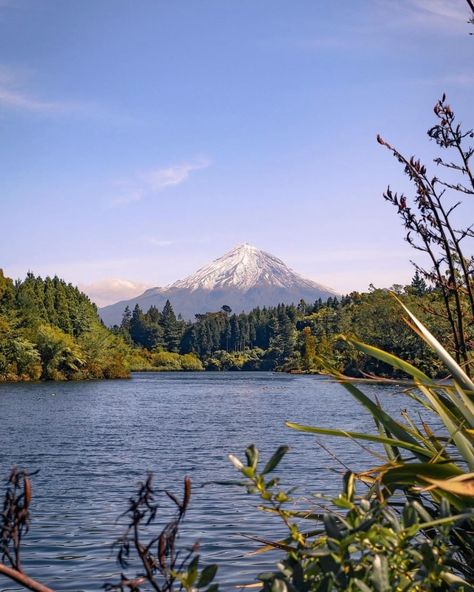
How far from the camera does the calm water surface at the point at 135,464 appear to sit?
10.5 meters

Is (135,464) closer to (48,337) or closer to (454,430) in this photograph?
(454,430)

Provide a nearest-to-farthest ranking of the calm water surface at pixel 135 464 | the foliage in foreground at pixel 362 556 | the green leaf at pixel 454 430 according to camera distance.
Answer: the foliage in foreground at pixel 362 556 → the green leaf at pixel 454 430 → the calm water surface at pixel 135 464

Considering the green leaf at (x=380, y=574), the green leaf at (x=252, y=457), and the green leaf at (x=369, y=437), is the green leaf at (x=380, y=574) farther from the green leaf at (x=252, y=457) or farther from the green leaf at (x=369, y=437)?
the green leaf at (x=369, y=437)

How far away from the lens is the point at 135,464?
19734 mm

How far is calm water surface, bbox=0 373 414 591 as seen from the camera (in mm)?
10461

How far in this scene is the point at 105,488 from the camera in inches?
627

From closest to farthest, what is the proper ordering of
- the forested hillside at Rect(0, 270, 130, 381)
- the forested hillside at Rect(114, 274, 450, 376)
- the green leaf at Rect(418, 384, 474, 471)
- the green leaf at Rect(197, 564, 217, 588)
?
the green leaf at Rect(197, 564, 217, 588)
the green leaf at Rect(418, 384, 474, 471)
the forested hillside at Rect(0, 270, 130, 381)
the forested hillside at Rect(114, 274, 450, 376)

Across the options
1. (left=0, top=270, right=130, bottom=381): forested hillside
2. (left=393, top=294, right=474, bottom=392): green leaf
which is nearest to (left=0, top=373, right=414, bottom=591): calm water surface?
(left=393, top=294, right=474, bottom=392): green leaf

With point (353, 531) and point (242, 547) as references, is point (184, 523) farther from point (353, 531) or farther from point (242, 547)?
point (353, 531)

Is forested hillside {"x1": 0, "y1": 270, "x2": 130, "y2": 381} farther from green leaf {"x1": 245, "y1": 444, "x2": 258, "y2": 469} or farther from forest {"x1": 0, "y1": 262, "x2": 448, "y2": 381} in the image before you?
green leaf {"x1": 245, "y1": 444, "x2": 258, "y2": 469}

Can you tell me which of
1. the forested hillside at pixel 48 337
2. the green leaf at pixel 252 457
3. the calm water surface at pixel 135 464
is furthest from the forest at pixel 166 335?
the calm water surface at pixel 135 464

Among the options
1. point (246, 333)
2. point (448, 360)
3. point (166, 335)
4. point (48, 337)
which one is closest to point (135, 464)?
point (448, 360)

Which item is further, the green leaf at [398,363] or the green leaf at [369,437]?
the green leaf at [398,363]

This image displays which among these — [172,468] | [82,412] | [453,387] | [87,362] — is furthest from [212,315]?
[453,387]
